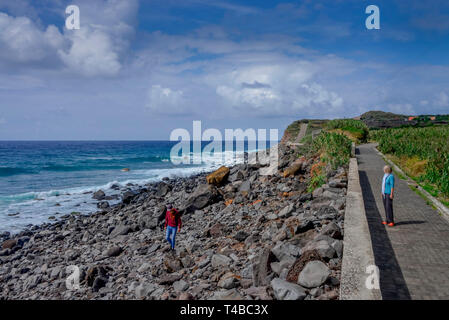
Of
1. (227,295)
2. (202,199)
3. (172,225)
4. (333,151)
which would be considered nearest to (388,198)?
(227,295)

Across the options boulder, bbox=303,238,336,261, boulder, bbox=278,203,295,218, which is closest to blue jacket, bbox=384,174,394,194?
boulder, bbox=303,238,336,261

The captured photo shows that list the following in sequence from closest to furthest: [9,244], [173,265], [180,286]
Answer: [180,286] < [173,265] < [9,244]

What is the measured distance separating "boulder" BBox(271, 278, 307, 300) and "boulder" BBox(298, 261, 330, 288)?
15cm

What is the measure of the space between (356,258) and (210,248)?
4696 millimetres

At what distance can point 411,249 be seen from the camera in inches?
245

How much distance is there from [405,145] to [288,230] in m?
15.7

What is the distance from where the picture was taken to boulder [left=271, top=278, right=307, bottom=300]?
4.64 meters

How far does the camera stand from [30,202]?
68.0ft

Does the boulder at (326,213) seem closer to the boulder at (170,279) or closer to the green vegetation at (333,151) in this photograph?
the boulder at (170,279)

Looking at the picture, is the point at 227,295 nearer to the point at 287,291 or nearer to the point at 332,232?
the point at 287,291

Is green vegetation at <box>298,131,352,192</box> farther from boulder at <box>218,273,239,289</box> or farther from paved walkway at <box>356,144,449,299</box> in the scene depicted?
boulder at <box>218,273,239,289</box>

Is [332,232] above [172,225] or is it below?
above

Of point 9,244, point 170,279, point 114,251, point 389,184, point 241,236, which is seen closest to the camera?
point 170,279
